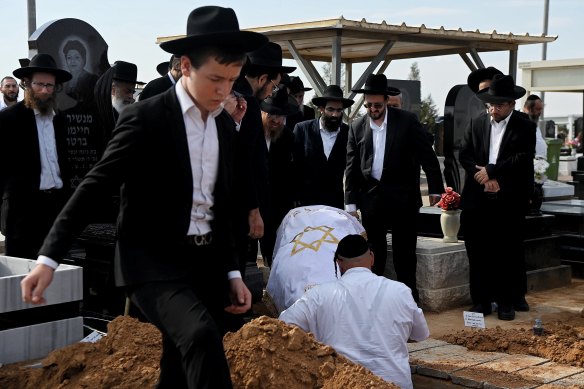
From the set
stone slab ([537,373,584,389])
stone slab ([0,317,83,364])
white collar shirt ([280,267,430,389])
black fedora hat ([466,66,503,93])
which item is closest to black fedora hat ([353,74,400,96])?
black fedora hat ([466,66,503,93])

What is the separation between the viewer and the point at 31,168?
717cm

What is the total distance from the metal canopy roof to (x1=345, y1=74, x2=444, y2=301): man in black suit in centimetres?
709

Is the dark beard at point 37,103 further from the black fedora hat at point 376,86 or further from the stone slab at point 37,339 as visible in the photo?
the black fedora hat at point 376,86

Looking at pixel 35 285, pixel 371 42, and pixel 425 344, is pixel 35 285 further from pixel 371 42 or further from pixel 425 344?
pixel 371 42

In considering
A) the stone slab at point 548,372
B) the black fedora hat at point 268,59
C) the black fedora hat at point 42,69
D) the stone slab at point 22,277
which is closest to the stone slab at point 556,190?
the stone slab at point 548,372

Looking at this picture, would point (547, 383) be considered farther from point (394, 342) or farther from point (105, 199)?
point (105, 199)

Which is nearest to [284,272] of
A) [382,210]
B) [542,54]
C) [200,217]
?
[382,210]

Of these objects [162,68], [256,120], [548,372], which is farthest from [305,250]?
[162,68]

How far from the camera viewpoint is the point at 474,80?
953 centimetres

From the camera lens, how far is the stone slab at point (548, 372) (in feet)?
19.1

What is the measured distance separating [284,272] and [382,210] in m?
1.44

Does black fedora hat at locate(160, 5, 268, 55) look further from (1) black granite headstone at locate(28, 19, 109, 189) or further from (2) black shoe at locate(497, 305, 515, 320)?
(1) black granite headstone at locate(28, 19, 109, 189)

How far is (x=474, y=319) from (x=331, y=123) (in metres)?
2.39

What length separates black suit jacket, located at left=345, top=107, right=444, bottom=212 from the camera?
8109mm
